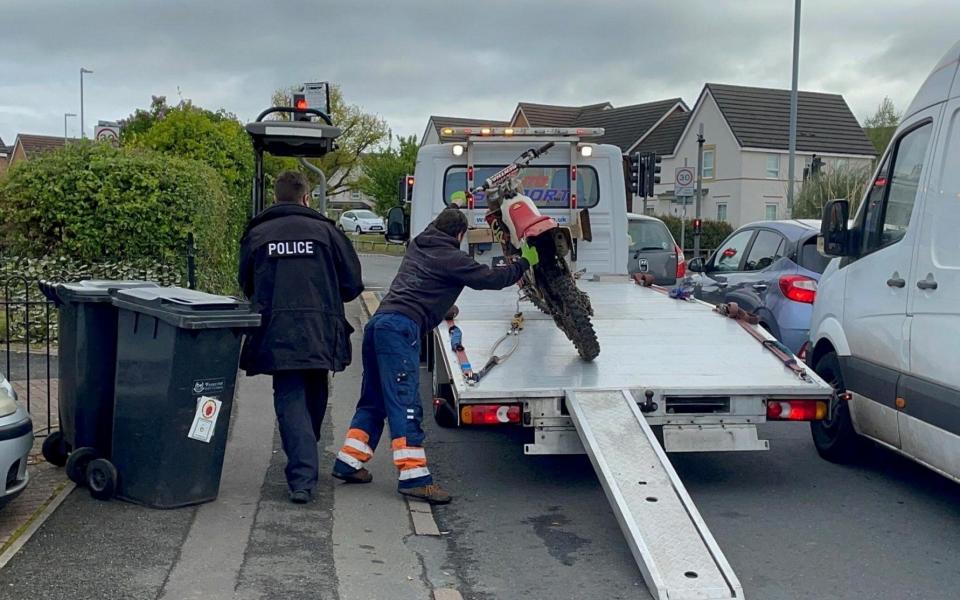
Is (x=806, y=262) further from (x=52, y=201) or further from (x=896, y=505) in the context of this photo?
(x=52, y=201)

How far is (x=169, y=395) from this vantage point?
225 inches

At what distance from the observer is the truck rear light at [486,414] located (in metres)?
6.21

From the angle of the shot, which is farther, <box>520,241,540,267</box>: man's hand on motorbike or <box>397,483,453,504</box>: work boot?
<box>520,241,540,267</box>: man's hand on motorbike

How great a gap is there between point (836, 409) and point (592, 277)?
396 centimetres

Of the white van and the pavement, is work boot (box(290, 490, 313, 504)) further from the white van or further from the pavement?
the white van

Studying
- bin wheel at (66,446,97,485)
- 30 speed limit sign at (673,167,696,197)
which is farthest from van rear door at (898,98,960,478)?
30 speed limit sign at (673,167,696,197)

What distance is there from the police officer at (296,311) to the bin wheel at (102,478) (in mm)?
944

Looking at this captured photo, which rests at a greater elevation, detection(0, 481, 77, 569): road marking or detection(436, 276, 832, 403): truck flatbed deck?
detection(436, 276, 832, 403): truck flatbed deck

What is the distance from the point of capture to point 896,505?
645cm

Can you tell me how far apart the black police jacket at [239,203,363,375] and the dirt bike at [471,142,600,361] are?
126 cm

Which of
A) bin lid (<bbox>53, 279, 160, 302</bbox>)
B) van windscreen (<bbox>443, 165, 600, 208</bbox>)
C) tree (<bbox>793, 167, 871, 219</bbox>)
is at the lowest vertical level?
bin lid (<bbox>53, 279, 160, 302</bbox>)

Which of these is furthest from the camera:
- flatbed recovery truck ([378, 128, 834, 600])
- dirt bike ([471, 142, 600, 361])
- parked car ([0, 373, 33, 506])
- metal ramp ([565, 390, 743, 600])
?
dirt bike ([471, 142, 600, 361])

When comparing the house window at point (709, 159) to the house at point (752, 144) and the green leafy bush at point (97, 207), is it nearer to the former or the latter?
the house at point (752, 144)

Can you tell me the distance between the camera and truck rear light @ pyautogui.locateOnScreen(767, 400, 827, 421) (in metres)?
6.39
